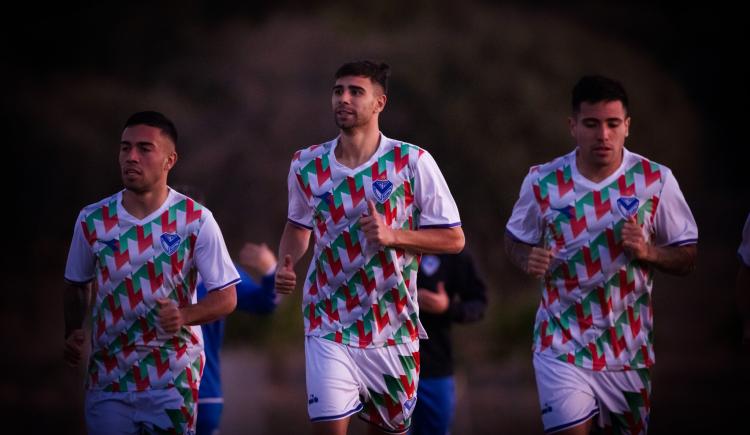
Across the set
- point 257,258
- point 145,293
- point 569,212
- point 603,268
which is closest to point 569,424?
point 603,268

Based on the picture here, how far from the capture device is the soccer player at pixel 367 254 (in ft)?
18.5

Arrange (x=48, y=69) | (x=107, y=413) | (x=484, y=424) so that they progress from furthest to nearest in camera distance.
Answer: (x=48, y=69), (x=484, y=424), (x=107, y=413)

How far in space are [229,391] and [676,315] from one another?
209 inches

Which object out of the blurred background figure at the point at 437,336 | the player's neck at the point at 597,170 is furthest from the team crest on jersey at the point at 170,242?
the player's neck at the point at 597,170

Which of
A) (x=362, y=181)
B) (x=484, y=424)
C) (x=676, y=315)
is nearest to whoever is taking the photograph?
(x=362, y=181)

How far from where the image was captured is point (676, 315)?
1338 centimetres

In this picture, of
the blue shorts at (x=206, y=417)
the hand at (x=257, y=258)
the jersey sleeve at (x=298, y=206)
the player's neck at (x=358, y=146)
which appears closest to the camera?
the player's neck at (x=358, y=146)

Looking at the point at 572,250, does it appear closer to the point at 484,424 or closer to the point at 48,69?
the point at 484,424

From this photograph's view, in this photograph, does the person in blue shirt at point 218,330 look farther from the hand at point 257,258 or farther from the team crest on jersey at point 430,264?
the team crest on jersey at point 430,264

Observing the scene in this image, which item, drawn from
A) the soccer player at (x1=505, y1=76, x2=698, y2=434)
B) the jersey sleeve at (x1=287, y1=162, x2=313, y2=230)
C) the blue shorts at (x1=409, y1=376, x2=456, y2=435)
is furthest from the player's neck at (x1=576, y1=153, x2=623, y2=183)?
the blue shorts at (x1=409, y1=376, x2=456, y2=435)

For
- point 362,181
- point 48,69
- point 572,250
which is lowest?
point 572,250

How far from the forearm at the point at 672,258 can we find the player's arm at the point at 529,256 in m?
0.48

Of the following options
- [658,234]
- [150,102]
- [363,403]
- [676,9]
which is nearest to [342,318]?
[363,403]

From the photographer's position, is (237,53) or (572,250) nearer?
(572,250)
